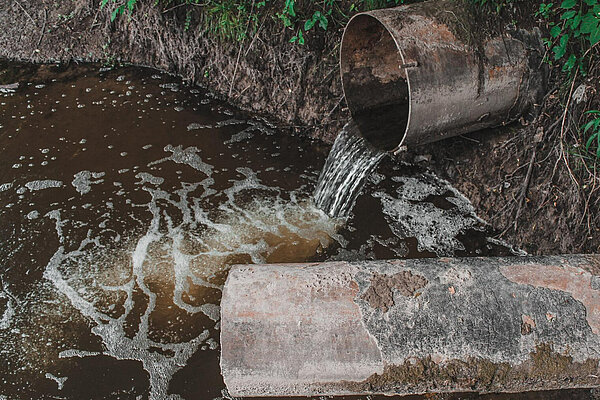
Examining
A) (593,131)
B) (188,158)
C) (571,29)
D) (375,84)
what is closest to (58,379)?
(188,158)

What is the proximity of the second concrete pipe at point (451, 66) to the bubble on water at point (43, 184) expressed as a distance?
2751 mm

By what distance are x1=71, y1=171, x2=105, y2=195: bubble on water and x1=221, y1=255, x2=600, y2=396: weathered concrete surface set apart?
8.49 ft

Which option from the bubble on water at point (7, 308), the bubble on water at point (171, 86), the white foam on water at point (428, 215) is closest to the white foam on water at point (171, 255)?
the bubble on water at point (7, 308)

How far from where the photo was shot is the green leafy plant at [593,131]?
3193 millimetres

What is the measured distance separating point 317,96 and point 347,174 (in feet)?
3.54

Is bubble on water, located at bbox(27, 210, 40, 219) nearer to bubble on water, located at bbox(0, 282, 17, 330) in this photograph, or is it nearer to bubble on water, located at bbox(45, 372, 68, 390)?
bubble on water, located at bbox(0, 282, 17, 330)

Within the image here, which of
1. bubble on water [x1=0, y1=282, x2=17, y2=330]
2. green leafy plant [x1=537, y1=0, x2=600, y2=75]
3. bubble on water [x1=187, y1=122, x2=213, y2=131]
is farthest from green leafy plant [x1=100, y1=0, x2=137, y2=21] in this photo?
green leafy plant [x1=537, y1=0, x2=600, y2=75]

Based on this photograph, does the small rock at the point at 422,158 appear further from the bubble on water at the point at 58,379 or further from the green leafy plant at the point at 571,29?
the bubble on water at the point at 58,379

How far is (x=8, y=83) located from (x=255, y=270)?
485 centimetres

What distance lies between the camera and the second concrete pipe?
336 cm

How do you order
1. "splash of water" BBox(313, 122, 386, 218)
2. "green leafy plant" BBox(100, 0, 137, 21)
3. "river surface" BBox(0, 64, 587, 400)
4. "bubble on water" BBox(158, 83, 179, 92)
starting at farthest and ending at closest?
1. "bubble on water" BBox(158, 83, 179, 92)
2. "green leafy plant" BBox(100, 0, 137, 21)
3. "splash of water" BBox(313, 122, 386, 218)
4. "river surface" BBox(0, 64, 587, 400)

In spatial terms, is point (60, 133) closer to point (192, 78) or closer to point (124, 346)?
point (192, 78)

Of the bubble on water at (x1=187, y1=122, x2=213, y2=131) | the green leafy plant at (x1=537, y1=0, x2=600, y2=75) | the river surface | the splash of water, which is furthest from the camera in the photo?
the bubble on water at (x1=187, y1=122, x2=213, y2=131)

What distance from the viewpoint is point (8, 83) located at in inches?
230
